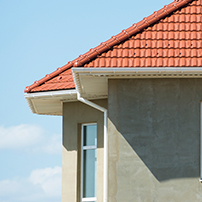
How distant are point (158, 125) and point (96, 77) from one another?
168cm

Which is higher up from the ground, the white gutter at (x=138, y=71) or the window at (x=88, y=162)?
the white gutter at (x=138, y=71)

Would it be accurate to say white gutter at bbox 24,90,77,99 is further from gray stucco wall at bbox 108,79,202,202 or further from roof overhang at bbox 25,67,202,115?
gray stucco wall at bbox 108,79,202,202

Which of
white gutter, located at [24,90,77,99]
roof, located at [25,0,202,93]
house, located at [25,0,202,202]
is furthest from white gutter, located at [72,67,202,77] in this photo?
white gutter, located at [24,90,77,99]

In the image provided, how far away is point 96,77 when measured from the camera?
11.4 metres

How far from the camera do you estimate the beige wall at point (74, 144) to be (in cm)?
1347

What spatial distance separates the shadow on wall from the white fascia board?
7.40 ft

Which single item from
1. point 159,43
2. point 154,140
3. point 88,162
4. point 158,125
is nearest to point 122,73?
point 159,43

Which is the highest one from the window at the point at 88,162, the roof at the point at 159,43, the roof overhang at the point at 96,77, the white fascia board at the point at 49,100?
the roof at the point at 159,43

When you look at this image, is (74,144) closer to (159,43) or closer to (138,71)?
(138,71)

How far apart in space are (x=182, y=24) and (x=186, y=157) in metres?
2.99

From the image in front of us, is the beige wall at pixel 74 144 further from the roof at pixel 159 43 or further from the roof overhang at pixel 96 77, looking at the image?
the roof at pixel 159 43

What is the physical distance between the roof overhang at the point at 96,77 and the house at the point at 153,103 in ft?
0.07

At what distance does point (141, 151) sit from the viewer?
36.0 feet

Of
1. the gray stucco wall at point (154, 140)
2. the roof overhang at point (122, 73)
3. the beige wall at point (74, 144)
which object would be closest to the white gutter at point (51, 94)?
the beige wall at point (74, 144)
